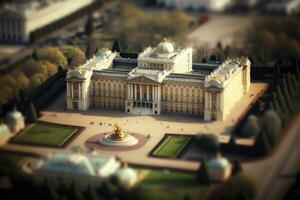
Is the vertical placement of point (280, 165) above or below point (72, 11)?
below

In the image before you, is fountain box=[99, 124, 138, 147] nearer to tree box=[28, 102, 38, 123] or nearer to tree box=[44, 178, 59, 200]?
tree box=[28, 102, 38, 123]

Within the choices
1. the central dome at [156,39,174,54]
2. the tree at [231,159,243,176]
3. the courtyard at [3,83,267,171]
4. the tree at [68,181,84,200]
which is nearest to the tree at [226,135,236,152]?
the courtyard at [3,83,267,171]

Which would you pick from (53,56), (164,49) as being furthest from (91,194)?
(53,56)

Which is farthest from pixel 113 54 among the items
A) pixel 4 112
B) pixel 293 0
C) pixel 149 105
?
pixel 293 0

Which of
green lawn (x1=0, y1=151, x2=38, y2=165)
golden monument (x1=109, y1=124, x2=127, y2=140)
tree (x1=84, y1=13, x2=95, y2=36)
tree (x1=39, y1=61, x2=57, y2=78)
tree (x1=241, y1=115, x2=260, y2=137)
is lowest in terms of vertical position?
green lawn (x1=0, y1=151, x2=38, y2=165)

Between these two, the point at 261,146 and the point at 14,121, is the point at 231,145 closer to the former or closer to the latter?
the point at 261,146

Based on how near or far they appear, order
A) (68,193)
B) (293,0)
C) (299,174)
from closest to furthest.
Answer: (68,193)
(299,174)
(293,0)

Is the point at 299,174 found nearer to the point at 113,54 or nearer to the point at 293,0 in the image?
the point at 113,54
